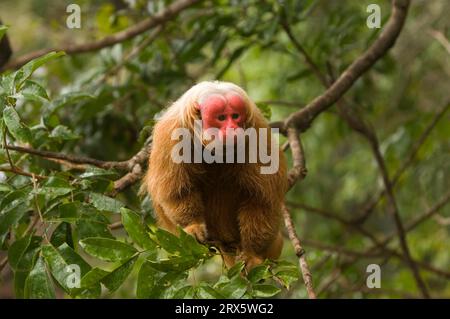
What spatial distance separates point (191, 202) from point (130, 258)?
667mm

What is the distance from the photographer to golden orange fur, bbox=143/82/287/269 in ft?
8.57

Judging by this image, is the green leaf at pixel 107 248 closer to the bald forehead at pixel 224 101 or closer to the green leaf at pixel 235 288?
the green leaf at pixel 235 288

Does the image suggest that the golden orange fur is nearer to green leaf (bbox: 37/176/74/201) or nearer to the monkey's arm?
the monkey's arm

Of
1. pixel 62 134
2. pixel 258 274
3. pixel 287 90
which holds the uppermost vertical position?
pixel 287 90

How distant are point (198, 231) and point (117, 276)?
624 millimetres

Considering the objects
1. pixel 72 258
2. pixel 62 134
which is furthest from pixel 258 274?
pixel 62 134

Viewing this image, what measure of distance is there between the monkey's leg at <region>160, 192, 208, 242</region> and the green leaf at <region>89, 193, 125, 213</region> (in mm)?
339

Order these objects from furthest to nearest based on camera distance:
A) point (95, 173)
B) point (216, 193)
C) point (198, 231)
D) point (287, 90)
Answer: point (287, 90) → point (216, 193) → point (198, 231) → point (95, 173)

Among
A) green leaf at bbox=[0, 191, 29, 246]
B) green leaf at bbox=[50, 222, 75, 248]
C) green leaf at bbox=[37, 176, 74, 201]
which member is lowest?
green leaf at bbox=[50, 222, 75, 248]

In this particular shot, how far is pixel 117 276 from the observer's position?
2027 millimetres

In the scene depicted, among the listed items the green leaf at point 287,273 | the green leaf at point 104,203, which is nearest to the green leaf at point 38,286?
the green leaf at point 104,203

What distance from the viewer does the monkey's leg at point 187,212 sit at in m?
2.63

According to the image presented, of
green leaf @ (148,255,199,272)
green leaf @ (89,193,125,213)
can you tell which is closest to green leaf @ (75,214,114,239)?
green leaf @ (89,193,125,213)

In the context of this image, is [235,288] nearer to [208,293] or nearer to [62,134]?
[208,293]
